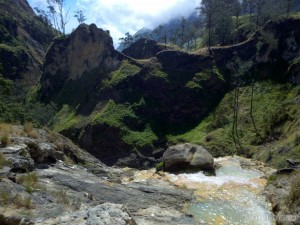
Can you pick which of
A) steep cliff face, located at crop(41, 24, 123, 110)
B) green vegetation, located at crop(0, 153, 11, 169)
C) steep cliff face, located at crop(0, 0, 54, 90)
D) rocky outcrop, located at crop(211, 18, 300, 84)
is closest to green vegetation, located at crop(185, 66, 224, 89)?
rocky outcrop, located at crop(211, 18, 300, 84)

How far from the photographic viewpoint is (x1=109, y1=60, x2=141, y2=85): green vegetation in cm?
8112

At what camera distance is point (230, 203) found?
25172mm

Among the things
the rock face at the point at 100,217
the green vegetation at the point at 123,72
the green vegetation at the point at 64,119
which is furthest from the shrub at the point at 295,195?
the green vegetation at the point at 123,72

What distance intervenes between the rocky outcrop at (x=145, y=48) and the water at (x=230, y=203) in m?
68.6

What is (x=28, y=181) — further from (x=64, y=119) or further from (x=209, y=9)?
(x=209, y=9)

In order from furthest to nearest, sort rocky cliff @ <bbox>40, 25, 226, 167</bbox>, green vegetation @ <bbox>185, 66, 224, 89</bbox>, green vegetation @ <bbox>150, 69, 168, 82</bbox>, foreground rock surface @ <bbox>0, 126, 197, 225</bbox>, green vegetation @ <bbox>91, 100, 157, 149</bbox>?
green vegetation @ <bbox>150, 69, 168, 82</bbox> → green vegetation @ <bbox>185, 66, 224, 89</bbox> → rocky cliff @ <bbox>40, 25, 226, 167</bbox> → green vegetation @ <bbox>91, 100, 157, 149</bbox> → foreground rock surface @ <bbox>0, 126, 197, 225</bbox>

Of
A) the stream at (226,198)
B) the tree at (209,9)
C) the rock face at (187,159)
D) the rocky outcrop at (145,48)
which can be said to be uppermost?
the tree at (209,9)

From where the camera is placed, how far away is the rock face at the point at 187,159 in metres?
39.9

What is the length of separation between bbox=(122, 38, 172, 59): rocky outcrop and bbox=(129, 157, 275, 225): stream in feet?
216

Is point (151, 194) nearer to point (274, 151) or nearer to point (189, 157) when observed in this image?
point (189, 157)

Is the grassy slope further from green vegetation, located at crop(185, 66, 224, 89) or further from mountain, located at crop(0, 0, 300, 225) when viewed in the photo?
green vegetation, located at crop(185, 66, 224, 89)

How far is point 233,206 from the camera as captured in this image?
80.2 ft

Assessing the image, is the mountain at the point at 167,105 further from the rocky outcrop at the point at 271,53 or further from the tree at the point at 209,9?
the tree at the point at 209,9

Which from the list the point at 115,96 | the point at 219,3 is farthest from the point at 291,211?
the point at 219,3
